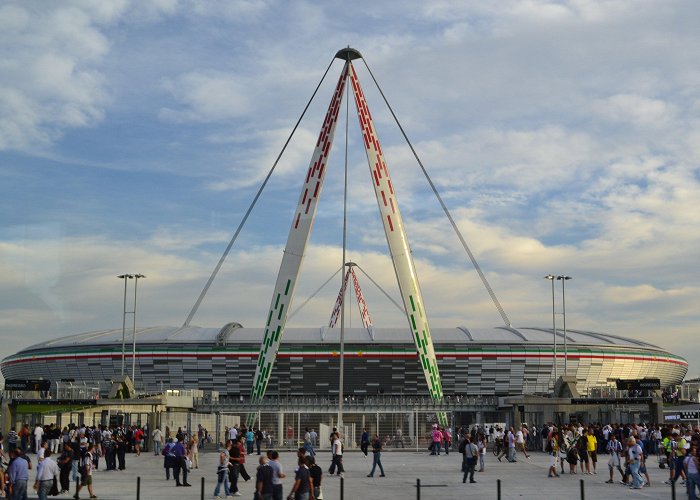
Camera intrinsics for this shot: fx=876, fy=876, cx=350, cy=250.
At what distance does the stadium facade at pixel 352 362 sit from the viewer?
110 metres

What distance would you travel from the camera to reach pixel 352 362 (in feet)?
360

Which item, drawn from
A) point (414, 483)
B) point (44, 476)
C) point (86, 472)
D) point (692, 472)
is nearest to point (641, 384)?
point (414, 483)

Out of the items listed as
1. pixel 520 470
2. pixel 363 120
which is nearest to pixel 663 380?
pixel 363 120

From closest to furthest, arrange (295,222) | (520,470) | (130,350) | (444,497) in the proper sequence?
(444,497) < (520,470) < (295,222) < (130,350)

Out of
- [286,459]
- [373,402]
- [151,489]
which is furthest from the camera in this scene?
[373,402]

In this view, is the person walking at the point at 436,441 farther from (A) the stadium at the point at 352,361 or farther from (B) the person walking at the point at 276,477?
(A) the stadium at the point at 352,361

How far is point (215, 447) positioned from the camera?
2099 inches

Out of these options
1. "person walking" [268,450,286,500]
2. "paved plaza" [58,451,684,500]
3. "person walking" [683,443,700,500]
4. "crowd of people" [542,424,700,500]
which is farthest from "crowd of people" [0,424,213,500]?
"person walking" [683,443,700,500]

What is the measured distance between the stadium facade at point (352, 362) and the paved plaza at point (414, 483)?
6968 centimetres

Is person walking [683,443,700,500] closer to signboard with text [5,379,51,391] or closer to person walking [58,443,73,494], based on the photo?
person walking [58,443,73,494]

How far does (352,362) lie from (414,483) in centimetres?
8110

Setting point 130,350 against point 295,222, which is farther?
point 130,350

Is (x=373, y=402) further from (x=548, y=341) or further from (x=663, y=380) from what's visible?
(x=663, y=380)

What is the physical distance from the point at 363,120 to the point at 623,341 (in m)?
64.3
